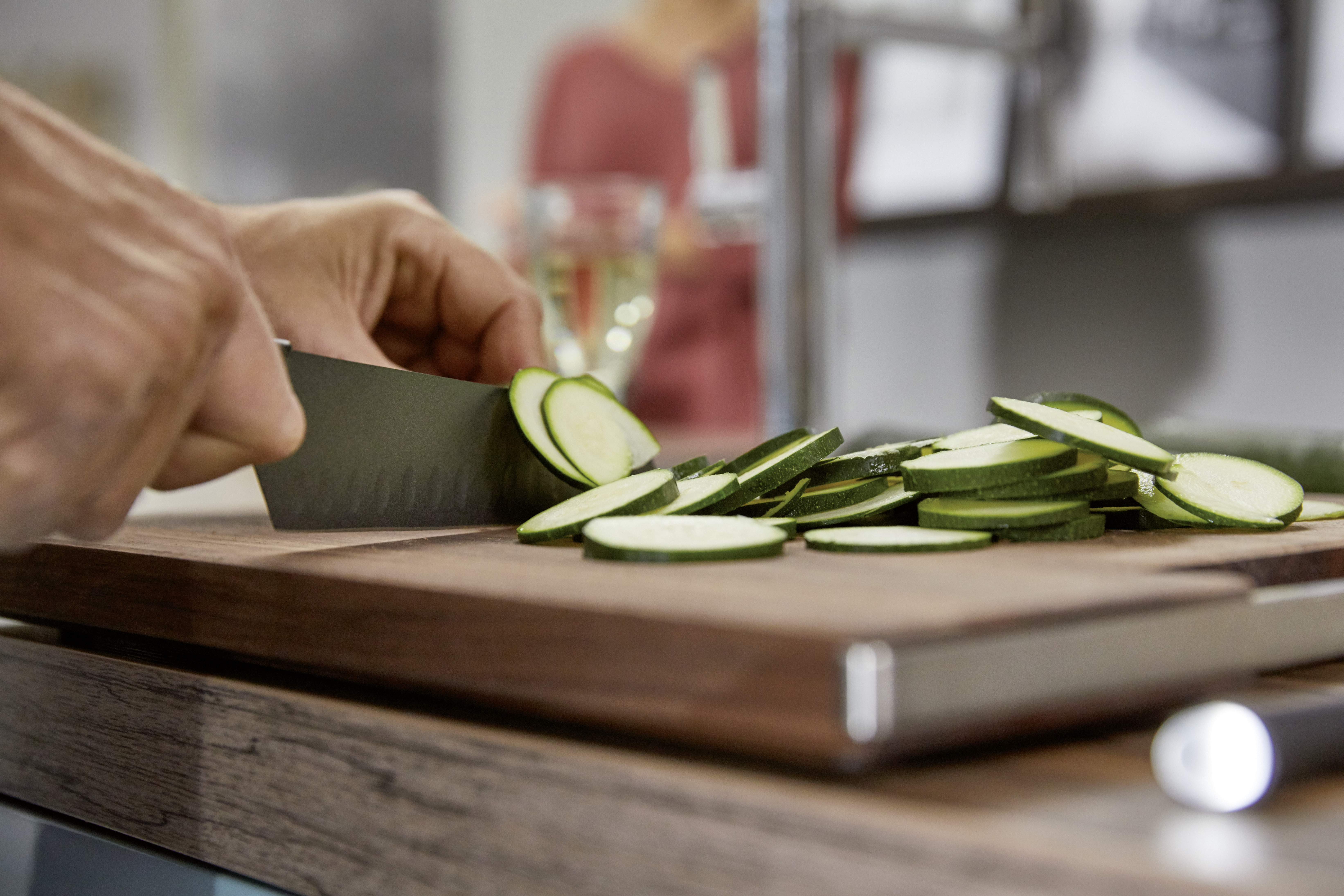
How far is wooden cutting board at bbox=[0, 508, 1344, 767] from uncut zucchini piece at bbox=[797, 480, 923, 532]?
0.8 inches

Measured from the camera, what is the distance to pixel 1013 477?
0.57 meters

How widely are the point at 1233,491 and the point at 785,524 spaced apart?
227 mm

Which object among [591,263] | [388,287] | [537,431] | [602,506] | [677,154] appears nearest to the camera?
[602,506]

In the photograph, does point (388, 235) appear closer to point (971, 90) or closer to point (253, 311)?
point (253, 311)

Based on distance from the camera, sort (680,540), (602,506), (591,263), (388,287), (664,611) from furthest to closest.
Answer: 1. (591,263)
2. (388,287)
3. (602,506)
4. (680,540)
5. (664,611)

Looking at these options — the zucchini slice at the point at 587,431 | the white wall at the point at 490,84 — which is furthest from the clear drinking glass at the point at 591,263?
the white wall at the point at 490,84

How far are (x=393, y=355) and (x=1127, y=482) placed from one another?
0.60 metres

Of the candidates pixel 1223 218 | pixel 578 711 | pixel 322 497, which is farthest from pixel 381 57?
pixel 578 711

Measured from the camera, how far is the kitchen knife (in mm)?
669

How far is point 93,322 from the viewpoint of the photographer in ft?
1.43

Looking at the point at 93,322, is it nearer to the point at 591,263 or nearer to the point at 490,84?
the point at 591,263

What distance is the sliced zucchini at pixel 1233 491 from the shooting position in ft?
1.95

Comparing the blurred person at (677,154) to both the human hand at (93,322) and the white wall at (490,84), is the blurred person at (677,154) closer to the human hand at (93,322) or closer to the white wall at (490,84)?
the white wall at (490,84)

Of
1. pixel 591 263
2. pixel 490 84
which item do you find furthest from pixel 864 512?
pixel 490 84
